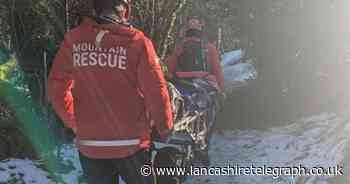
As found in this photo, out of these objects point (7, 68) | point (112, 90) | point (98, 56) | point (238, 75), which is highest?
point (98, 56)

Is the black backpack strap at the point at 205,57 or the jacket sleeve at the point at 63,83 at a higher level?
the jacket sleeve at the point at 63,83

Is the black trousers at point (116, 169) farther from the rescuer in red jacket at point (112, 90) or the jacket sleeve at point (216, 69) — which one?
the jacket sleeve at point (216, 69)

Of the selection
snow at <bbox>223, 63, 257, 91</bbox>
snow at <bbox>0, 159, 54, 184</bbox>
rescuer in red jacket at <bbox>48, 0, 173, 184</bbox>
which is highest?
rescuer in red jacket at <bbox>48, 0, 173, 184</bbox>

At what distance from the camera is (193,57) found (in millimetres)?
7723

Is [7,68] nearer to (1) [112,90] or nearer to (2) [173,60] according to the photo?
(2) [173,60]

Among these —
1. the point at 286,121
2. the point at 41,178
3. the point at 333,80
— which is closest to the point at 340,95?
the point at 333,80

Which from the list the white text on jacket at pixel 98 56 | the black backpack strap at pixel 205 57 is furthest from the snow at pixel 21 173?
the white text on jacket at pixel 98 56

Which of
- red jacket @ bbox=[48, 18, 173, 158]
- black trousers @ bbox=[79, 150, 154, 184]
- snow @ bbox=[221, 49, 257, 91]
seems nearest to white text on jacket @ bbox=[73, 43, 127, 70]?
red jacket @ bbox=[48, 18, 173, 158]

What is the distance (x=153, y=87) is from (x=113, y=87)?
0.88 feet

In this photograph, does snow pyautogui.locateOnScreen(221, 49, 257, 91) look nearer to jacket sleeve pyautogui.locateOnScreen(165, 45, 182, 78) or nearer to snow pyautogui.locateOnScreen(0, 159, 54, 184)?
jacket sleeve pyautogui.locateOnScreen(165, 45, 182, 78)

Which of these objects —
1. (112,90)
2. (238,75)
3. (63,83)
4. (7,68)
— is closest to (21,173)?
(7,68)

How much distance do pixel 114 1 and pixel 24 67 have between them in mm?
4009

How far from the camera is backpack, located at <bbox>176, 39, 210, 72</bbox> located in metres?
7.63

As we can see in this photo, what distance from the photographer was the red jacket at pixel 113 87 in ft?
11.8
